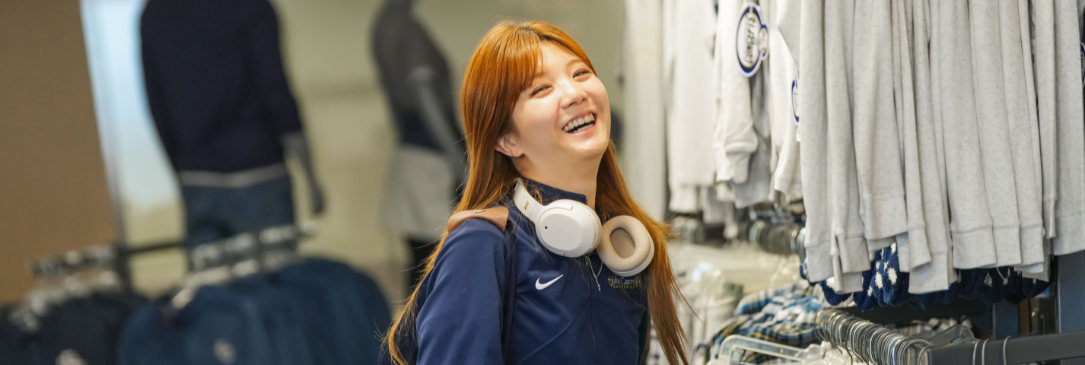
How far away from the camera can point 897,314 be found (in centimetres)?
182

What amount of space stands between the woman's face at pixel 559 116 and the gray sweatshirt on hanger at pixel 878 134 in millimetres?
545

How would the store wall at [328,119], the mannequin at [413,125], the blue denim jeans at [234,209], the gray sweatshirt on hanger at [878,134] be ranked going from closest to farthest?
the gray sweatshirt on hanger at [878,134] < the store wall at [328,119] < the blue denim jeans at [234,209] < the mannequin at [413,125]

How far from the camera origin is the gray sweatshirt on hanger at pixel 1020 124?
147 centimetres

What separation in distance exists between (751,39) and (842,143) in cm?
56

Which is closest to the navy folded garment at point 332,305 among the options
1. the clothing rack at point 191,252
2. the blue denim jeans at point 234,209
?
the clothing rack at point 191,252

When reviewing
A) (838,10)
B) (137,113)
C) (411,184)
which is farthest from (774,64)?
(137,113)

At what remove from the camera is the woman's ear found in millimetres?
1298

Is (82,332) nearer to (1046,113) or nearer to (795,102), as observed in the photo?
(795,102)

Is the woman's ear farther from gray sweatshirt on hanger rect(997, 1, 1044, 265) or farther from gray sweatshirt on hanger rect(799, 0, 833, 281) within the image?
gray sweatshirt on hanger rect(997, 1, 1044, 265)

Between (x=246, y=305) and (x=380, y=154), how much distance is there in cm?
78

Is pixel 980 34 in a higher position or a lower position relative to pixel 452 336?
higher

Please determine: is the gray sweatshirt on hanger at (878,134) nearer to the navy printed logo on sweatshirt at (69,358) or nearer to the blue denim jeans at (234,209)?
the blue denim jeans at (234,209)

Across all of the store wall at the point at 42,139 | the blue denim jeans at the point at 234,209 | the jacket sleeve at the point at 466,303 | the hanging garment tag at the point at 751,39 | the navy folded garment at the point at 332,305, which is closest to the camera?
the jacket sleeve at the point at 466,303

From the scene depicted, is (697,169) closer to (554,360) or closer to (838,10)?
(838,10)
